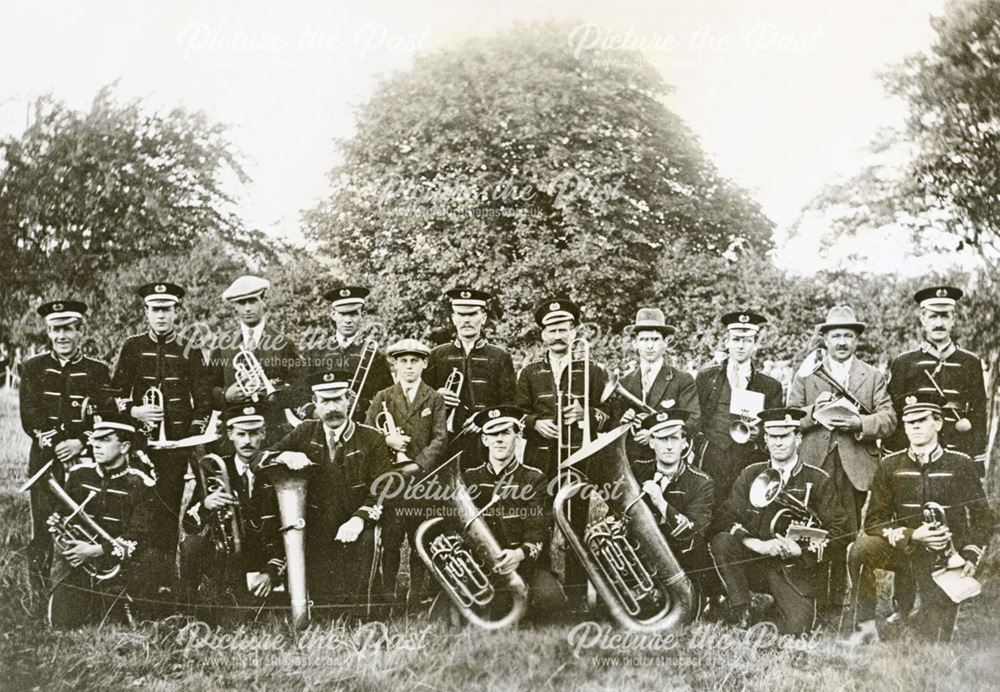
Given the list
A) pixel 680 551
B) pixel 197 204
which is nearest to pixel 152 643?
pixel 197 204

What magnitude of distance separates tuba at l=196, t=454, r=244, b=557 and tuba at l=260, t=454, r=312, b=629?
0.26 metres

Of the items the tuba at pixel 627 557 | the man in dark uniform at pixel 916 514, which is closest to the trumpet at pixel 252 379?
the tuba at pixel 627 557

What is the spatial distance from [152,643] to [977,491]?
18.0 ft

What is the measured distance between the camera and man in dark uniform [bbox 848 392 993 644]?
5359 mm

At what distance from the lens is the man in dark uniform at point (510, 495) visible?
5.18 metres

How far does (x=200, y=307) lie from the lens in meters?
5.31

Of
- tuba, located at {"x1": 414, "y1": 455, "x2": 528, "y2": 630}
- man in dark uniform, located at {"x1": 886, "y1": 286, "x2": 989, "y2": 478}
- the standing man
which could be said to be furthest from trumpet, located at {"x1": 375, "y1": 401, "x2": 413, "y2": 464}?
man in dark uniform, located at {"x1": 886, "y1": 286, "x2": 989, "y2": 478}

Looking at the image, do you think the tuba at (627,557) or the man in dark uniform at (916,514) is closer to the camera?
the tuba at (627,557)

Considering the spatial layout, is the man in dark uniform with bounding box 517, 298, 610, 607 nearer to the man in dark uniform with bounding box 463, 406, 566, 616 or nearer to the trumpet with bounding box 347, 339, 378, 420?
the man in dark uniform with bounding box 463, 406, 566, 616

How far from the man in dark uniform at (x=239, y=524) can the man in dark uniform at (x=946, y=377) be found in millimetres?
4101

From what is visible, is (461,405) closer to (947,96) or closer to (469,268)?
(469,268)

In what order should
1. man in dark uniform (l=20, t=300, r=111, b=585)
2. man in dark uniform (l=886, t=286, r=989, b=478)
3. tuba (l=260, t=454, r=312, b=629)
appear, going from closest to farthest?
tuba (l=260, t=454, r=312, b=629), man in dark uniform (l=20, t=300, r=111, b=585), man in dark uniform (l=886, t=286, r=989, b=478)

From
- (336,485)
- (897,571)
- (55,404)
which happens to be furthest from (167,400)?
(897,571)

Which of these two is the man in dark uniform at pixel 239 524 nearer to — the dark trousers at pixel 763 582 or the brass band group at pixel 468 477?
the brass band group at pixel 468 477
